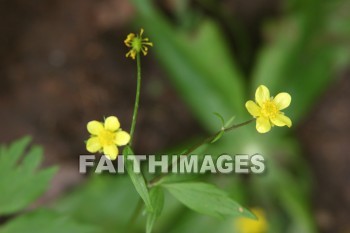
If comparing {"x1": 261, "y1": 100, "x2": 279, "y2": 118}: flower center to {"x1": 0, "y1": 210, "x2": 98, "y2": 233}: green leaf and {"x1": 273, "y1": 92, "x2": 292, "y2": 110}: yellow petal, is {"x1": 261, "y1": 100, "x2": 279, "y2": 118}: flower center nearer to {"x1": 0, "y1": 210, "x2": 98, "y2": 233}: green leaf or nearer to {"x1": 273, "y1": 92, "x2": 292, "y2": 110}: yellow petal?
{"x1": 273, "y1": 92, "x2": 292, "y2": 110}: yellow petal

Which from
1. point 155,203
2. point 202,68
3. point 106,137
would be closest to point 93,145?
point 106,137

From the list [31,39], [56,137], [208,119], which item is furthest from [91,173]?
[31,39]

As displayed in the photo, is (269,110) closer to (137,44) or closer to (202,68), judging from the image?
(137,44)

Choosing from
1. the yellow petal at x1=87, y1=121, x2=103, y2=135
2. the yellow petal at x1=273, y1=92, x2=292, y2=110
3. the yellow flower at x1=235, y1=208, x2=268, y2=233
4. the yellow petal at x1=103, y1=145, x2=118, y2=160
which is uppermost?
the yellow flower at x1=235, y1=208, x2=268, y2=233

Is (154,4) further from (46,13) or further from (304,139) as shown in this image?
(304,139)

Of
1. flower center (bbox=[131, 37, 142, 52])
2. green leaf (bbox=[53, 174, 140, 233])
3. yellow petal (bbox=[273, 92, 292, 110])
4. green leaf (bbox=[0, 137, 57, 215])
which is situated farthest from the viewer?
green leaf (bbox=[53, 174, 140, 233])

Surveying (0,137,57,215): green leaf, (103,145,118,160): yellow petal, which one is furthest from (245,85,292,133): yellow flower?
(0,137,57,215): green leaf
